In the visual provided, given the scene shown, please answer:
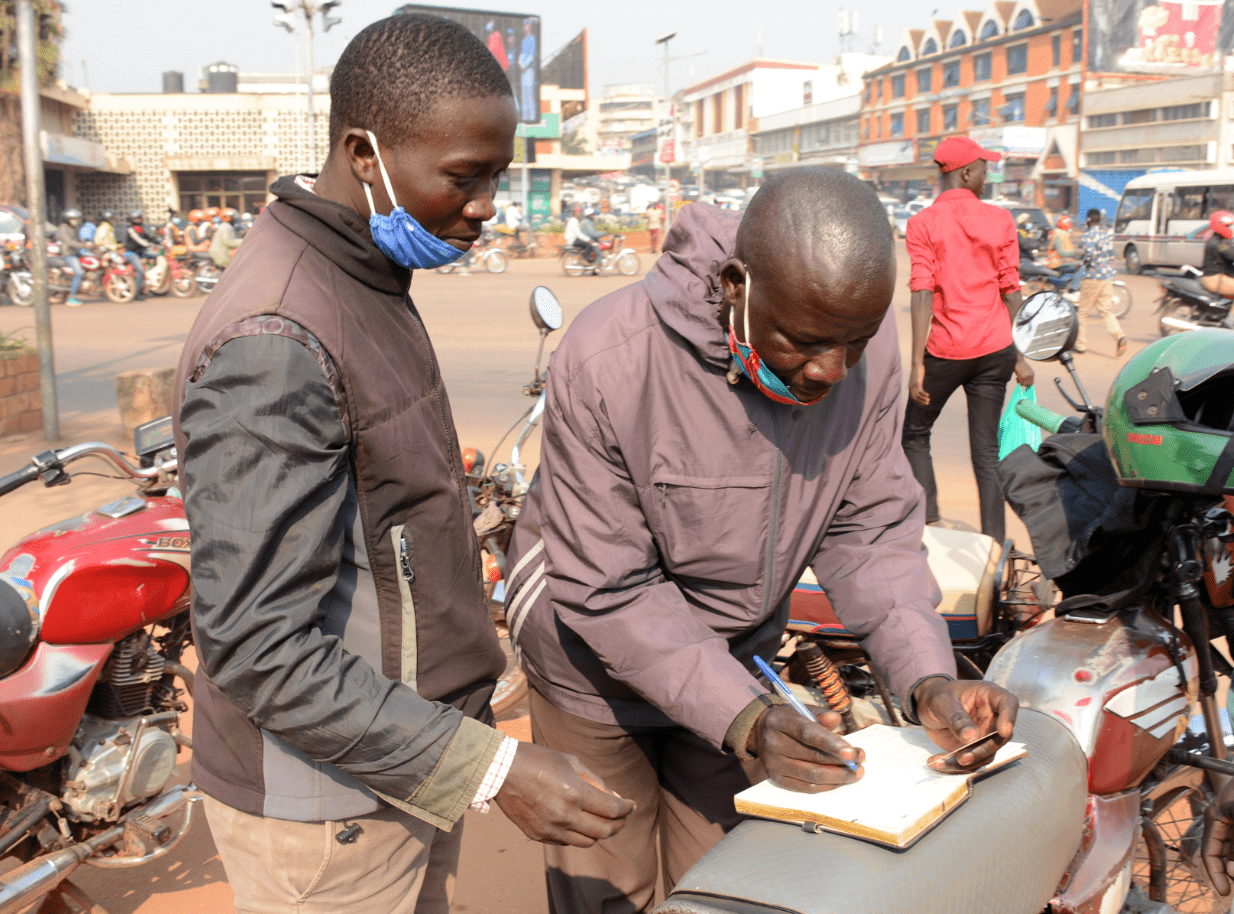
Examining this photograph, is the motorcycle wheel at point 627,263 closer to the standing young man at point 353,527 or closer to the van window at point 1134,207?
the van window at point 1134,207

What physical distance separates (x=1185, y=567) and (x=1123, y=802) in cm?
50

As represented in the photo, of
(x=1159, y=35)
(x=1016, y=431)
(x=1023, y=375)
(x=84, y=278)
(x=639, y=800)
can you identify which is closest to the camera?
(x=639, y=800)

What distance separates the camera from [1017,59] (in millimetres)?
48344

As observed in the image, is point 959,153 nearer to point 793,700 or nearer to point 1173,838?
point 1173,838

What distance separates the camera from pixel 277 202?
140 centimetres

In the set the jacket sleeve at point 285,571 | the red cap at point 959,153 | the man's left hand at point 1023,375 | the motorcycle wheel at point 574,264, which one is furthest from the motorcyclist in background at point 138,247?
the jacket sleeve at point 285,571

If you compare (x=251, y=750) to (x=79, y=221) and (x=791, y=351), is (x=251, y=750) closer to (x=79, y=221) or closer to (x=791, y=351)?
(x=791, y=351)

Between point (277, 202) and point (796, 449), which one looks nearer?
point (277, 202)

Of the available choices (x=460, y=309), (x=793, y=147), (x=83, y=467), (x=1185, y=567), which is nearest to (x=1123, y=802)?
(x=1185, y=567)

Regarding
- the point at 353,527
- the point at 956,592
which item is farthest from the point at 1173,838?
the point at 353,527

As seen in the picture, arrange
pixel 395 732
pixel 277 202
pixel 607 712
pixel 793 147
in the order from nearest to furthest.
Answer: pixel 395 732, pixel 277 202, pixel 607 712, pixel 793 147

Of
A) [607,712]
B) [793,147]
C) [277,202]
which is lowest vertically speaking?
[607,712]

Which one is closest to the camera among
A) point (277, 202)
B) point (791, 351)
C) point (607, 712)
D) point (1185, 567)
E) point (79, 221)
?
point (277, 202)

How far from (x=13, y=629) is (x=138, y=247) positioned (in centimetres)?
2014
